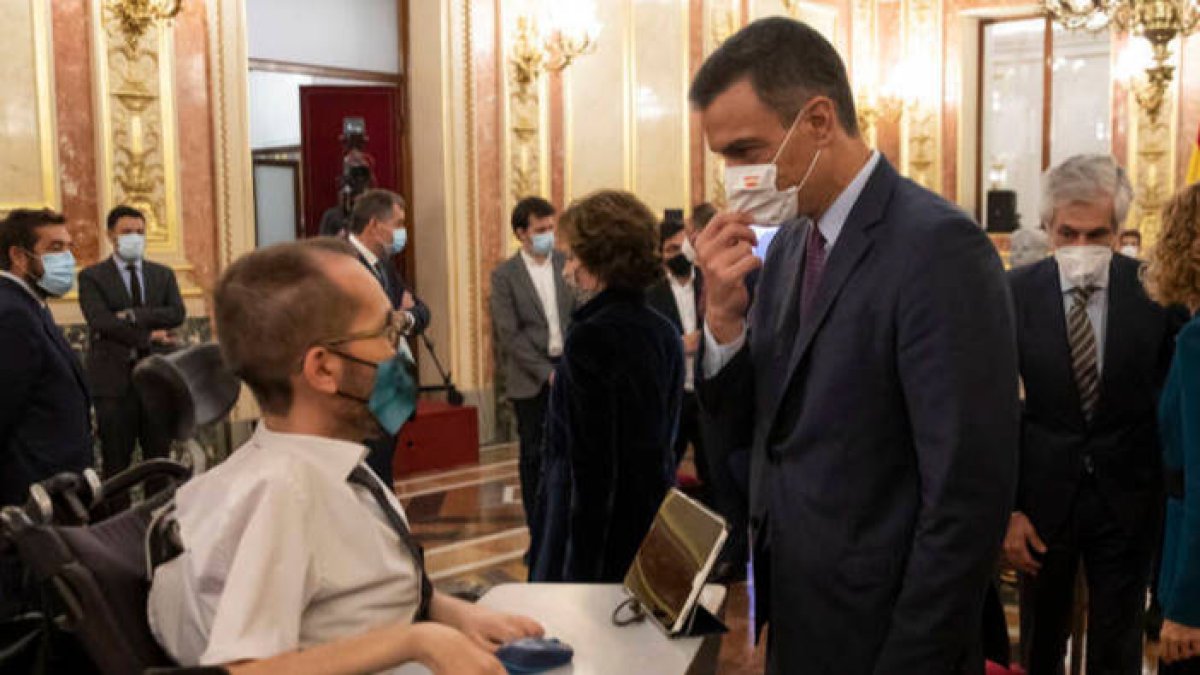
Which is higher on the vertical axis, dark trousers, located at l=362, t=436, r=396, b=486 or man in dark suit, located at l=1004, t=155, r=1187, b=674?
man in dark suit, located at l=1004, t=155, r=1187, b=674

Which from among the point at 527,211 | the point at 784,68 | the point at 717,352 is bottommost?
the point at 717,352

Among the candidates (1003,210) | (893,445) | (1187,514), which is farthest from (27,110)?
(1003,210)

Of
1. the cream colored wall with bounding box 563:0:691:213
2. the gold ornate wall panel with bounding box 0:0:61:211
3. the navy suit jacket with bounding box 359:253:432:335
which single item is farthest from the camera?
the cream colored wall with bounding box 563:0:691:213

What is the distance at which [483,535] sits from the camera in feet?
19.4

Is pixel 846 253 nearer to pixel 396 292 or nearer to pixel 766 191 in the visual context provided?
pixel 766 191

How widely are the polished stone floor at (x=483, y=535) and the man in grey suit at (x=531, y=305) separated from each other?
0.35 m

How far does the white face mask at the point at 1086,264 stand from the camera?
2.72 m

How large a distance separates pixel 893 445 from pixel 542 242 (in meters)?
4.94

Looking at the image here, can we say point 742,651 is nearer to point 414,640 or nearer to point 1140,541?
point 1140,541

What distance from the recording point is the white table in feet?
6.06

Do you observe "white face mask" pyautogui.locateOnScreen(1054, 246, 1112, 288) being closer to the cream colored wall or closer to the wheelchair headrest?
the wheelchair headrest

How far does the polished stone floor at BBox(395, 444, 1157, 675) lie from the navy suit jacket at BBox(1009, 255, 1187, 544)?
1.37 metres

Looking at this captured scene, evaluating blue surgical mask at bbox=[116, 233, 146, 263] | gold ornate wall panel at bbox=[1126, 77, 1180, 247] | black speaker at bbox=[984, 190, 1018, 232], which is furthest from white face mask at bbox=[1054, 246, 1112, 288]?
black speaker at bbox=[984, 190, 1018, 232]

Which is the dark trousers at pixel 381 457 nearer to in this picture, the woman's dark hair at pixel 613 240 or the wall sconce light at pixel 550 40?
the woman's dark hair at pixel 613 240
